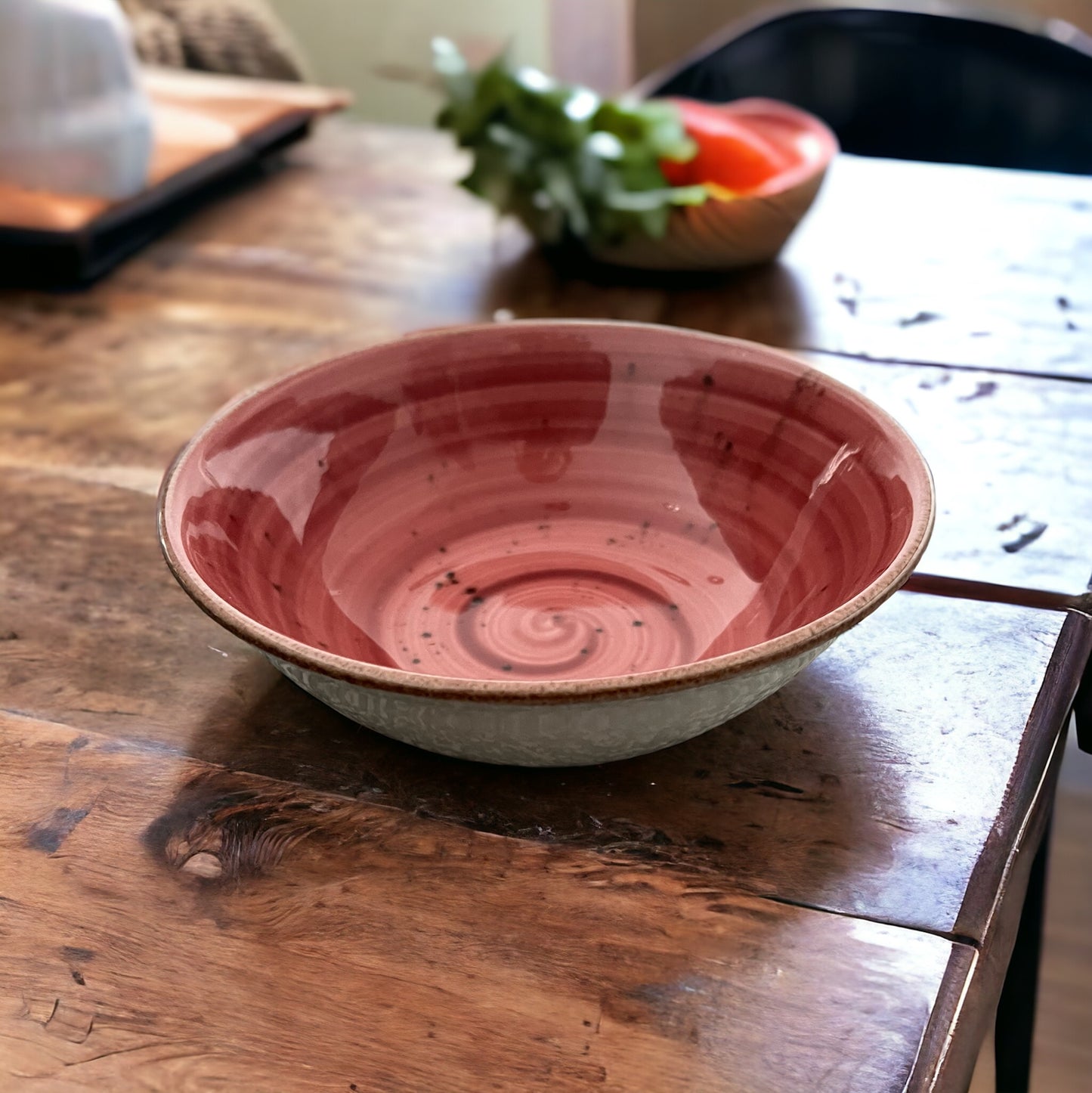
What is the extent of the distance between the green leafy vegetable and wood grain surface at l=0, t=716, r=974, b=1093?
2.07 ft

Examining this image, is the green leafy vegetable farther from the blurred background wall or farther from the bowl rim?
the blurred background wall

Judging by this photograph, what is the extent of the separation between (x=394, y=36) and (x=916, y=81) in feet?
4.37

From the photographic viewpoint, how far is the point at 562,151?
1055 millimetres

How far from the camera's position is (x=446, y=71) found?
42.7 inches

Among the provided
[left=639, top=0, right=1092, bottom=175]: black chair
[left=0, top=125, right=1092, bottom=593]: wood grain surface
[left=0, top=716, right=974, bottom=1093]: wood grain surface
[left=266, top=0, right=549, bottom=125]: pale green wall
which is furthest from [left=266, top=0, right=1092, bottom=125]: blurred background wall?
[left=0, top=716, right=974, bottom=1093]: wood grain surface

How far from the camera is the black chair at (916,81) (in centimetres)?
149

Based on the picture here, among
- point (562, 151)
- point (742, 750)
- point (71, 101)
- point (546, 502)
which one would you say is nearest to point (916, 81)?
point (562, 151)

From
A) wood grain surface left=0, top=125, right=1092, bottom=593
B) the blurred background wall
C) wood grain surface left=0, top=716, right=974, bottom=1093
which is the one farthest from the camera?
the blurred background wall

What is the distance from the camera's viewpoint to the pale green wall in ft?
8.23

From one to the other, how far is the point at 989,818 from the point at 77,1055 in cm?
36

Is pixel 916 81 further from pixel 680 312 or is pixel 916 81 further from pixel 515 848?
pixel 515 848

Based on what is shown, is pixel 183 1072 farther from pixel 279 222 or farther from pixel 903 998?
pixel 279 222

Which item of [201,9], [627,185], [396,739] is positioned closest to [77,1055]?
[396,739]

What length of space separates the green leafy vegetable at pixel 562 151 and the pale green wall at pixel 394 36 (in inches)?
55.8
